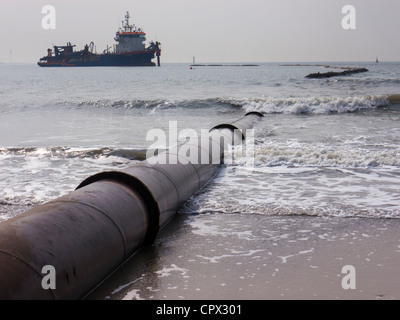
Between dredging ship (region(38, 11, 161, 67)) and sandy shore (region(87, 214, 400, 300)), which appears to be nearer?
sandy shore (region(87, 214, 400, 300))

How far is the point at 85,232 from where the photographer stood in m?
3.13

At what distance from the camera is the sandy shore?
346 cm

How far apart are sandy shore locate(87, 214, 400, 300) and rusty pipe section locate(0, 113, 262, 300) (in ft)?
0.77

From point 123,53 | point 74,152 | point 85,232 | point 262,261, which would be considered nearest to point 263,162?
point 74,152

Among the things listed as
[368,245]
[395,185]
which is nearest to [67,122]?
[395,185]

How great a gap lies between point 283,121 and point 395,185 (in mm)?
10610

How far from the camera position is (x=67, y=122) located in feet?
59.4

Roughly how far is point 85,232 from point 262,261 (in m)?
1.69

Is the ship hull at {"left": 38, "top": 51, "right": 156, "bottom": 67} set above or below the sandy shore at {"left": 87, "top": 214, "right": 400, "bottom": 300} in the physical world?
above

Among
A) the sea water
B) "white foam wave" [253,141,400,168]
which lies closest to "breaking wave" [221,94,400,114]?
the sea water

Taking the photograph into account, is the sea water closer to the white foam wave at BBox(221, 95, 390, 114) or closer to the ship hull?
the white foam wave at BBox(221, 95, 390, 114)

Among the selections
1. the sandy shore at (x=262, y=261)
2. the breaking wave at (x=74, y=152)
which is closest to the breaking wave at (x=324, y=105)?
the breaking wave at (x=74, y=152)

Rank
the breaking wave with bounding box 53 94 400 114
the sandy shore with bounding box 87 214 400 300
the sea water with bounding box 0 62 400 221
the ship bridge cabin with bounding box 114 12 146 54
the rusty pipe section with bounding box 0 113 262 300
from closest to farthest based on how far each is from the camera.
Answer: the rusty pipe section with bounding box 0 113 262 300
the sandy shore with bounding box 87 214 400 300
the sea water with bounding box 0 62 400 221
the breaking wave with bounding box 53 94 400 114
the ship bridge cabin with bounding box 114 12 146 54

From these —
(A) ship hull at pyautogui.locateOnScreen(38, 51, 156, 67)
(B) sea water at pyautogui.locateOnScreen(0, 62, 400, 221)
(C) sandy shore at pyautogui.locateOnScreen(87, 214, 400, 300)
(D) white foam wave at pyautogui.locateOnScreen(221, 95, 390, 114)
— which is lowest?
(C) sandy shore at pyautogui.locateOnScreen(87, 214, 400, 300)
